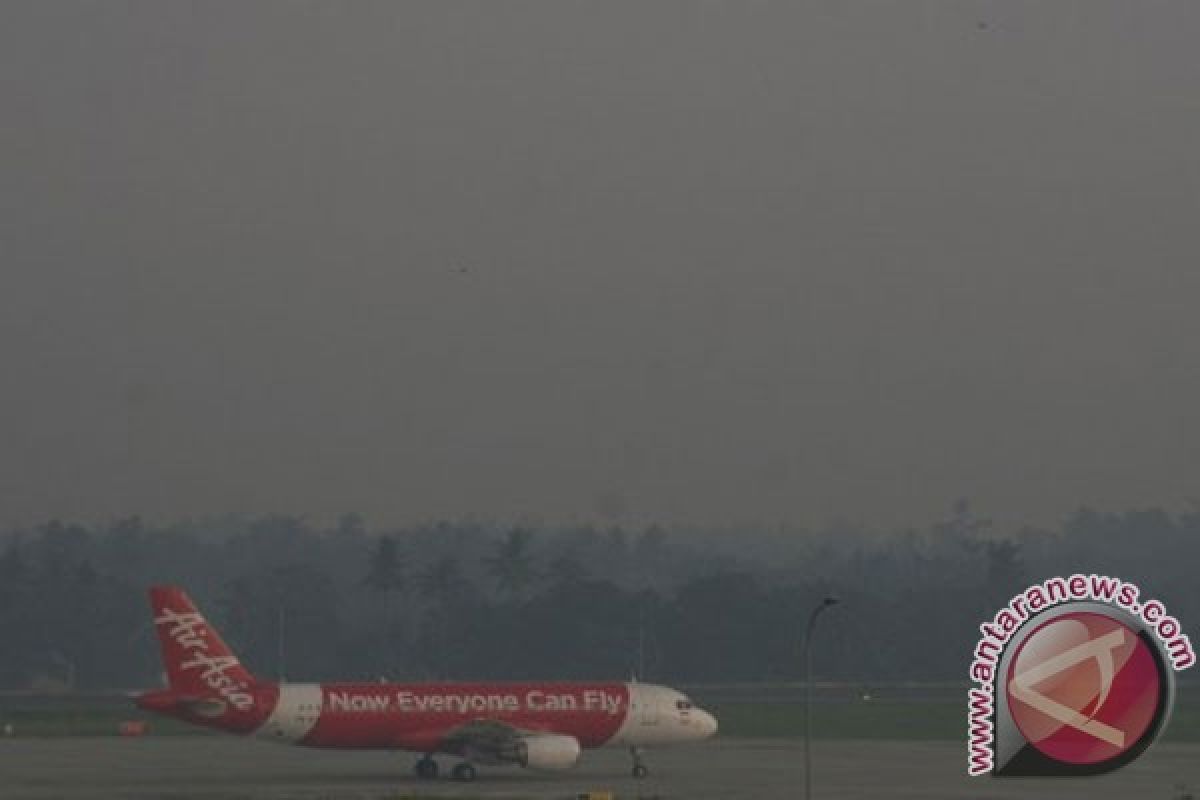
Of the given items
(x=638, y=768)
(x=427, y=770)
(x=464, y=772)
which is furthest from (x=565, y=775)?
(x=427, y=770)

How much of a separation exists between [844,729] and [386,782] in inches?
1782

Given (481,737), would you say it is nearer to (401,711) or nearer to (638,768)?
(401,711)

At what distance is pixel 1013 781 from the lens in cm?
9638

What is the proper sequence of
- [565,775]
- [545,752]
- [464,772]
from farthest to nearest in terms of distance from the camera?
[565,775], [464,772], [545,752]

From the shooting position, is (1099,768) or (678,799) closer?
(1099,768)

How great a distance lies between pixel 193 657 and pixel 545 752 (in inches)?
546

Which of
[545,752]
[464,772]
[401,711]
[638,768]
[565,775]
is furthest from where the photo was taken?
[565,775]

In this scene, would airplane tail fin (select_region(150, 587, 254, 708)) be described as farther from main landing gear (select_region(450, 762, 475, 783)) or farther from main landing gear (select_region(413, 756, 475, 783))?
main landing gear (select_region(450, 762, 475, 783))

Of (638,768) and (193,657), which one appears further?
(638,768)

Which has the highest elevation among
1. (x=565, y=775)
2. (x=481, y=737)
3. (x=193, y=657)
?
(x=193, y=657)

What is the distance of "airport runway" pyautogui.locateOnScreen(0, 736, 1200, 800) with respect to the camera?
90312mm

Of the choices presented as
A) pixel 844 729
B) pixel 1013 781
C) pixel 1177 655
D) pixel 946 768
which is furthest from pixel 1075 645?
pixel 844 729

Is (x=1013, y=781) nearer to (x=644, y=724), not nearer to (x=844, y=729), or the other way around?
(x=644, y=724)

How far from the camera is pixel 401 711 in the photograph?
9975cm
